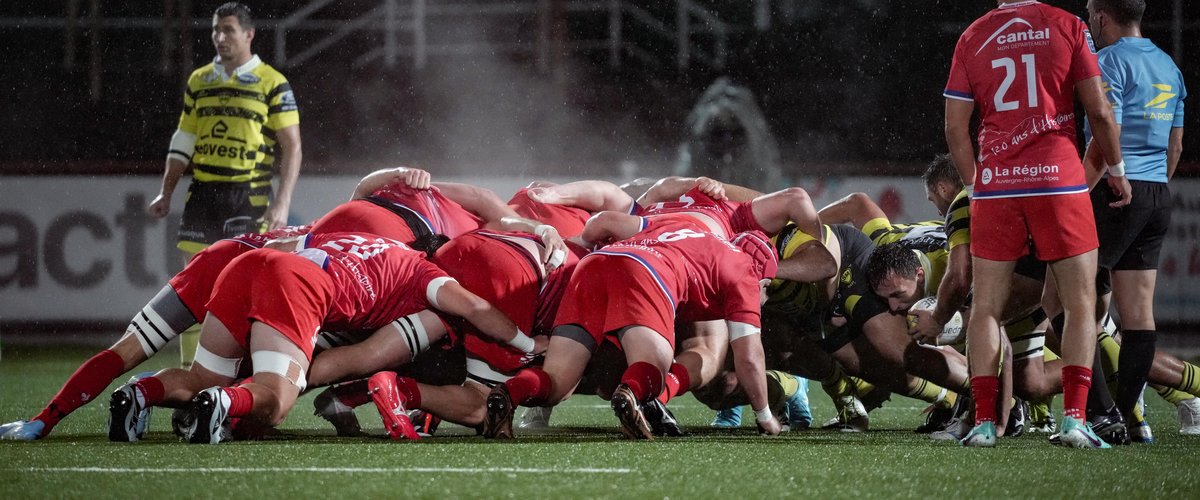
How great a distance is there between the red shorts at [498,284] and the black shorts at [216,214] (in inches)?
93.6

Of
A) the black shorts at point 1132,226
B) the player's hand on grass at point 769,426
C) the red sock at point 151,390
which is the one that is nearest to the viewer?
the red sock at point 151,390

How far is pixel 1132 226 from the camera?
4.23m

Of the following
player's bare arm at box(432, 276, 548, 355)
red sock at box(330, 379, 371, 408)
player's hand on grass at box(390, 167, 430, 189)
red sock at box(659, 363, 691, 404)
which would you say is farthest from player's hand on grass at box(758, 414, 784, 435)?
player's hand on grass at box(390, 167, 430, 189)

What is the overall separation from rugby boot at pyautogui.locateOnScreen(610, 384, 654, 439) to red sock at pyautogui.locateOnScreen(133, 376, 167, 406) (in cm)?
140

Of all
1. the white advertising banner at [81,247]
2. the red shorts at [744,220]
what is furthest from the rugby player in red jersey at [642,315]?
the white advertising banner at [81,247]

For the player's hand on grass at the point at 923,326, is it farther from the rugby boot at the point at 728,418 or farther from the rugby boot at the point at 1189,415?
the rugby boot at the point at 1189,415

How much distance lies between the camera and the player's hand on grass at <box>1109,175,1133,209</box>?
13.3 ft

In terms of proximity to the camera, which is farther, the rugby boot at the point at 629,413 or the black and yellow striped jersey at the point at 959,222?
the black and yellow striped jersey at the point at 959,222

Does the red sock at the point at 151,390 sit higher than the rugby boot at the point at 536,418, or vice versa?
the red sock at the point at 151,390

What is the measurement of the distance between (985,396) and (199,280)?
266 centimetres

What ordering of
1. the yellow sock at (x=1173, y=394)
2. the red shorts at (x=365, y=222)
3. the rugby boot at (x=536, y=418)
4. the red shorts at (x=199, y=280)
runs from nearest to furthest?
the red shorts at (x=199, y=280)
the yellow sock at (x=1173, y=394)
the red shorts at (x=365, y=222)
the rugby boot at (x=536, y=418)

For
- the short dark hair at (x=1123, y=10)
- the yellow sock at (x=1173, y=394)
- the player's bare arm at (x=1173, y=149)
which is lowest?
the yellow sock at (x=1173, y=394)

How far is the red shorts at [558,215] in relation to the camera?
573cm

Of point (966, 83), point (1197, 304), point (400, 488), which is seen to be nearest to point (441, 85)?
point (1197, 304)
